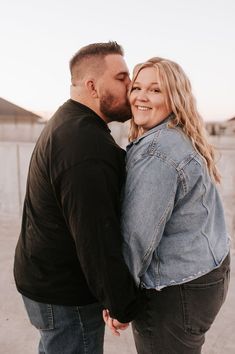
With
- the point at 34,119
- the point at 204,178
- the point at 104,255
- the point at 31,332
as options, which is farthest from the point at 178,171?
the point at 34,119

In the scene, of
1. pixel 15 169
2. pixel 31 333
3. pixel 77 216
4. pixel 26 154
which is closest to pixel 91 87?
Answer: pixel 77 216

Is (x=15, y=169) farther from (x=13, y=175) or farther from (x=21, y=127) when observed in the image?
(x=21, y=127)

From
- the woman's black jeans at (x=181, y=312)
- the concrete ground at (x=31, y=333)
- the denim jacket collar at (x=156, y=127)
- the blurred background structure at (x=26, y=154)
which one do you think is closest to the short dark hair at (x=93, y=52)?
the denim jacket collar at (x=156, y=127)

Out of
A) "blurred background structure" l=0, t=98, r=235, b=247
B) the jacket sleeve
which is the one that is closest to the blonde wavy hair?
the jacket sleeve

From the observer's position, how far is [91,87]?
62.3 inches

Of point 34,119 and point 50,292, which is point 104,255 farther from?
point 34,119

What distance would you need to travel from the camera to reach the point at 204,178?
141 cm

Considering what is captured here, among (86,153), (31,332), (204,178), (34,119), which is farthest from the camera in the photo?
(34,119)

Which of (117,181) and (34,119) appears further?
(34,119)

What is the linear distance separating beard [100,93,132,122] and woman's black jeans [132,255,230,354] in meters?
0.77

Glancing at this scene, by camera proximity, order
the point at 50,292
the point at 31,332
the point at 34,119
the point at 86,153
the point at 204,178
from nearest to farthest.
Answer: the point at 86,153, the point at 204,178, the point at 50,292, the point at 31,332, the point at 34,119

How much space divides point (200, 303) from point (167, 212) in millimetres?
408

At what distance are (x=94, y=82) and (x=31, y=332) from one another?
2113 millimetres

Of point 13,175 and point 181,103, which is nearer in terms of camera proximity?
point 181,103
